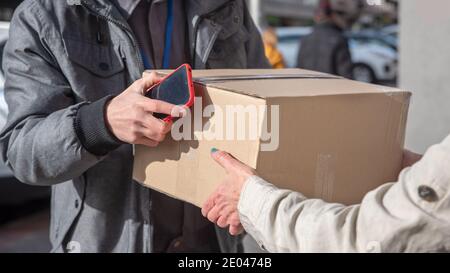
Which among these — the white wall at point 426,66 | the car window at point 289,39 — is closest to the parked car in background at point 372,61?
the car window at point 289,39

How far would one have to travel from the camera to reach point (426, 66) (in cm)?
455

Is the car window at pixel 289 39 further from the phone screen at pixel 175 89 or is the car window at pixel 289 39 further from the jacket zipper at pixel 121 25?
the phone screen at pixel 175 89

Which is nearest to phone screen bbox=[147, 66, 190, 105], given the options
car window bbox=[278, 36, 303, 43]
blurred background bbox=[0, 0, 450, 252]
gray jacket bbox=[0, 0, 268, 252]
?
gray jacket bbox=[0, 0, 268, 252]

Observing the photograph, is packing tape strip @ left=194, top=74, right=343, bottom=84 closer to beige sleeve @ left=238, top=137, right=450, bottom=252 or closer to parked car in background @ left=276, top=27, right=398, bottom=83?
beige sleeve @ left=238, top=137, right=450, bottom=252

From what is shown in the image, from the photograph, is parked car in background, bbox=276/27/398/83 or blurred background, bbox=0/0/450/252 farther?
parked car in background, bbox=276/27/398/83

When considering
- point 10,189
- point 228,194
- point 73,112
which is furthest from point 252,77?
point 10,189

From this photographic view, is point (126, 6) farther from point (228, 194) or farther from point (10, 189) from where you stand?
point (10, 189)

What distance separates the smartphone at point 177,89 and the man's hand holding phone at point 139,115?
20 mm

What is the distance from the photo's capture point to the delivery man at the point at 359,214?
45.8 inches

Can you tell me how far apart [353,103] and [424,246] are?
0.49m

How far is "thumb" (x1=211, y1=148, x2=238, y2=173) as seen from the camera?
5.06 ft

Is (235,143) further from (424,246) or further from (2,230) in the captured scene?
(2,230)

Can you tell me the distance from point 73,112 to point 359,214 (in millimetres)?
858

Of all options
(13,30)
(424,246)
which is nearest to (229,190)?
(424,246)
